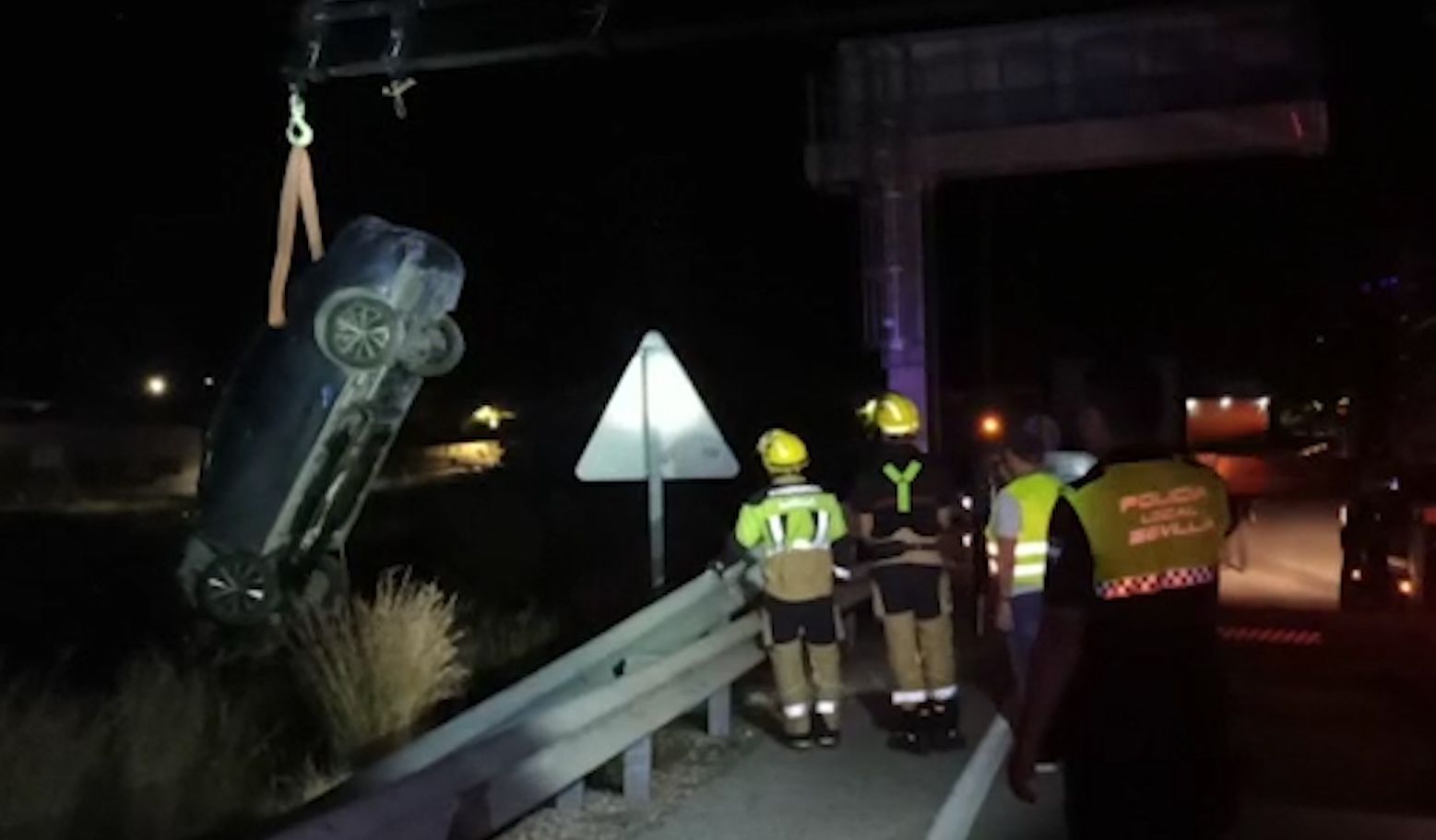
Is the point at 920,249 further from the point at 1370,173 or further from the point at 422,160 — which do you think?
the point at 1370,173

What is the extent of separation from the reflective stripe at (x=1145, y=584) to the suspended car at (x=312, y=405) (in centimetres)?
853

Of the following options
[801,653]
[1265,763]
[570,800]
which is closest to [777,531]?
[801,653]

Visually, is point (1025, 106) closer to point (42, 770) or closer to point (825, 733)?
point (825, 733)

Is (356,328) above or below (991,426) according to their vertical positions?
above

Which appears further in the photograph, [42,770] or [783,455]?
[783,455]

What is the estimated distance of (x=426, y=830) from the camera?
6.18 metres

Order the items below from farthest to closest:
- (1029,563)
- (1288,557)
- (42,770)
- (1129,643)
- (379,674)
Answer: (1288,557) < (379,674) < (1029,563) < (42,770) < (1129,643)

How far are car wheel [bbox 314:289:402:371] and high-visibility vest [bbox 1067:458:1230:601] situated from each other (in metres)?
8.43

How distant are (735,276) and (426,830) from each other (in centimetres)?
3953

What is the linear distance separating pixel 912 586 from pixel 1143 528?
5221 mm

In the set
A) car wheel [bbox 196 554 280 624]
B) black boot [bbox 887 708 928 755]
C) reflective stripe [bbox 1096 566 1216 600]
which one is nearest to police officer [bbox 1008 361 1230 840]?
reflective stripe [bbox 1096 566 1216 600]

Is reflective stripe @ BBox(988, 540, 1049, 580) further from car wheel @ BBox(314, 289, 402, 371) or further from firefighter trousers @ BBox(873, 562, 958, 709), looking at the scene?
car wheel @ BBox(314, 289, 402, 371)

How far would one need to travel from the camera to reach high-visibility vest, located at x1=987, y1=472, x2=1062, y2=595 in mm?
8945

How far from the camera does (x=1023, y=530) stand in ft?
29.4
